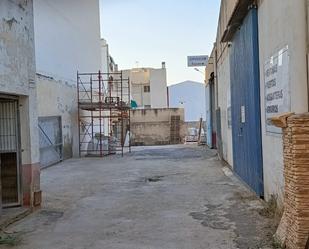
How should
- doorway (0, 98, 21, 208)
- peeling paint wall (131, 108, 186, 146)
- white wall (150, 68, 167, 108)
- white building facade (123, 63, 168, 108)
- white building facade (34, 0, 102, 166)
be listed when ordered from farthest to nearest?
1. white wall (150, 68, 167, 108)
2. white building facade (123, 63, 168, 108)
3. peeling paint wall (131, 108, 186, 146)
4. white building facade (34, 0, 102, 166)
5. doorway (0, 98, 21, 208)

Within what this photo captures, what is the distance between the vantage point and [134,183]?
460 inches

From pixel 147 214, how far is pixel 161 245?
6.38 ft

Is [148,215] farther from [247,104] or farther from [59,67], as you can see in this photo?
[59,67]

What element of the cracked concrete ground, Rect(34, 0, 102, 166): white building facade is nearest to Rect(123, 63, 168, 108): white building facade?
Rect(34, 0, 102, 166): white building facade

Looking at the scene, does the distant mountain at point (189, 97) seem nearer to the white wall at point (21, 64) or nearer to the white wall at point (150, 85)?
the white wall at point (150, 85)

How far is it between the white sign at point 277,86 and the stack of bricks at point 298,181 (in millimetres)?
1250

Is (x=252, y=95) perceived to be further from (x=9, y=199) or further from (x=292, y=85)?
(x=9, y=199)

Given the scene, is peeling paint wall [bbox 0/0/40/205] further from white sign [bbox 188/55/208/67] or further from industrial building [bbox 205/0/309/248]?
white sign [bbox 188/55/208/67]

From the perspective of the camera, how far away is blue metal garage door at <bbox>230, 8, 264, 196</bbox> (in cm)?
841

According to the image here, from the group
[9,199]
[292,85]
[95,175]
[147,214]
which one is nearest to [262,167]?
[147,214]

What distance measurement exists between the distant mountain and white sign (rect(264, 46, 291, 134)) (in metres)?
60.5

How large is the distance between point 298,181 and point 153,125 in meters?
29.7

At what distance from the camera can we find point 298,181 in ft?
15.9

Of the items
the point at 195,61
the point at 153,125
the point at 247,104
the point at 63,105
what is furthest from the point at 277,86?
the point at 153,125
